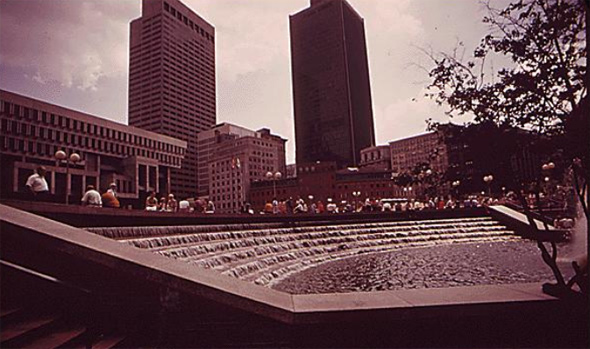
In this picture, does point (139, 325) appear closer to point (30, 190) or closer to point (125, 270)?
point (125, 270)

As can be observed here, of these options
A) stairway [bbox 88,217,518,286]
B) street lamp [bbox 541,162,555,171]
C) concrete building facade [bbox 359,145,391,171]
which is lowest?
stairway [bbox 88,217,518,286]

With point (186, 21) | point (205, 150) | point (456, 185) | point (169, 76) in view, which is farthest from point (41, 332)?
point (186, 21)

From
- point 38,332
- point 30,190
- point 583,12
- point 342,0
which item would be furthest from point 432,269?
point 342,0

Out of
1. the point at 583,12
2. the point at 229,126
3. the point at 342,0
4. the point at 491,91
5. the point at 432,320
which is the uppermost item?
the point at 342,0

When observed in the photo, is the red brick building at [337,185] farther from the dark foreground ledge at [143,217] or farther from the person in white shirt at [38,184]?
the person in white shirt at [38,184]

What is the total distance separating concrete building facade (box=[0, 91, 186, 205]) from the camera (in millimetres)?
57219

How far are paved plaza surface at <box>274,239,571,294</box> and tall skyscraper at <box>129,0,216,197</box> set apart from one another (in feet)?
455

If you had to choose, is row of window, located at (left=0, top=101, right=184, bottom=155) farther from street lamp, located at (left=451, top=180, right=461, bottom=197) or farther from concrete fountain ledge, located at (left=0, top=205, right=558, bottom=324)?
street lamp, located at (left=451, top=180, right=461, bottom=197)

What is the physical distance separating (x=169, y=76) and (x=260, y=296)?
162406 mm

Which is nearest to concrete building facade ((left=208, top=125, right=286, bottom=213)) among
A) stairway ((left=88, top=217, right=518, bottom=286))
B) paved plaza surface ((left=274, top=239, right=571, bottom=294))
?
stairway ((left=88, top=217, right=518, bottom=286))

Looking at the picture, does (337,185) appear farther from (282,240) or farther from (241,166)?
(282,240)

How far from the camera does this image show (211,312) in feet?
12.3

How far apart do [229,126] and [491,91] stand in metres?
164

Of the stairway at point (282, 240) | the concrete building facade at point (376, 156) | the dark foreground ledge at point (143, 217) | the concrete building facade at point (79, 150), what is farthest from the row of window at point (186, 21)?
the stairway at point (282, 240)
